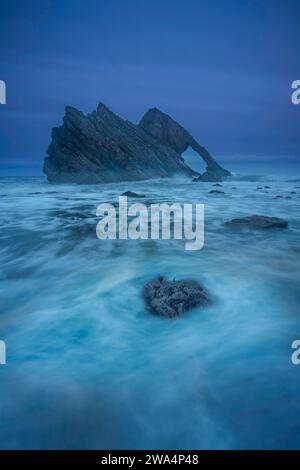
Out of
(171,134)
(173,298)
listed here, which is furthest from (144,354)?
(171,134)

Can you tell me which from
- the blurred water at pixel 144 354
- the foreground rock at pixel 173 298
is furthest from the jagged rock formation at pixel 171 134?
the foreground rock at pixel 173 298

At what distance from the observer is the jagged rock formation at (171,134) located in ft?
153

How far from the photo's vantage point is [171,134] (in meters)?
47.5

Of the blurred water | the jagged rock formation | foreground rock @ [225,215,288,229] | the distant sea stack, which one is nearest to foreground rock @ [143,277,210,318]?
the blurred water

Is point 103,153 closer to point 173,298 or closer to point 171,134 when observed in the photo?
point 171,134

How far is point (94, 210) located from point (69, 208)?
1.59m

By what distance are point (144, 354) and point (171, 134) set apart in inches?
1871

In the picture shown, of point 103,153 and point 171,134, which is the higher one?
point 171,134

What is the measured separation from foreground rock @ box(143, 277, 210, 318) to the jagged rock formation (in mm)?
43396

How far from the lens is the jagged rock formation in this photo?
153 feet

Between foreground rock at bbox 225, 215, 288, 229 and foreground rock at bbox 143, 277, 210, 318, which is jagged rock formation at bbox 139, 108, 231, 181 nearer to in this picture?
foreground rock at bbox 225, 215, 288, 229

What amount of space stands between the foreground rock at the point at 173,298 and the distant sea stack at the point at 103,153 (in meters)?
28.3

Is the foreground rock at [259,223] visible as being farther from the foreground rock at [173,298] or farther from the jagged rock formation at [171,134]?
the jagged rock formation at [171,134]

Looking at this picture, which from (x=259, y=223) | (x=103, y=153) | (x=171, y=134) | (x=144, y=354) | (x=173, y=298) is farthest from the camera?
(x=171, y=134)
